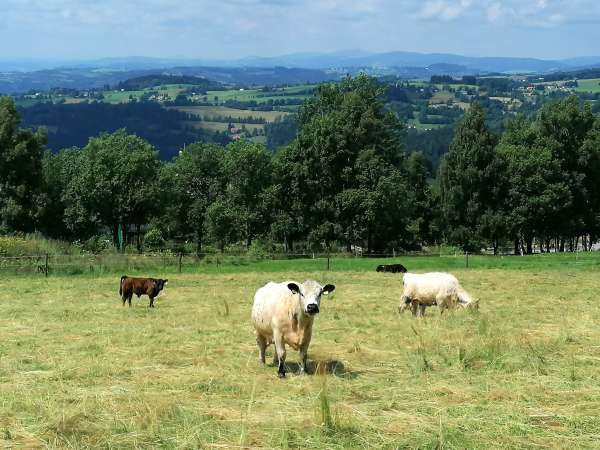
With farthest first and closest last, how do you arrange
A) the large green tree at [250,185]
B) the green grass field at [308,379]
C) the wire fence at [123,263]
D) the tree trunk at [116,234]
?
the large green tree at [250,185]
the tree trunk at [116,234]
the wire fence at [123,263]
the green grass field at [308,379]

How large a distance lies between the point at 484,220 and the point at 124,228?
3434 centimetres

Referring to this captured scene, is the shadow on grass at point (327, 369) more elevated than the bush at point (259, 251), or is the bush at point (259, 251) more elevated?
the shadow on grass at point (327, 369)

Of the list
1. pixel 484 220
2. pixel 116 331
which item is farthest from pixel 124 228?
pixel 116 331

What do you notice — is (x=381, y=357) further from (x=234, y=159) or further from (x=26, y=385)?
(x=234, y=159)

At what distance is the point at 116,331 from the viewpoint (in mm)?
18656

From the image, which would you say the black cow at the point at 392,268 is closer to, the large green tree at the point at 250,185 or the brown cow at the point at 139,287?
the brown cow at the point at 139,287

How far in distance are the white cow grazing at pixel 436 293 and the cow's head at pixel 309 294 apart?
8372mm

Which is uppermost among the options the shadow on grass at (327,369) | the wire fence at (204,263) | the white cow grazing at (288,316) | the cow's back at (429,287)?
the white cow grazing at (288,316)

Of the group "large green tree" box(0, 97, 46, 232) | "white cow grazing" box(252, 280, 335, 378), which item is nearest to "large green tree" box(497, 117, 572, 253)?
"large green tree" box(0, 97, 46, 232)

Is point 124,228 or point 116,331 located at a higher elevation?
point 116,331

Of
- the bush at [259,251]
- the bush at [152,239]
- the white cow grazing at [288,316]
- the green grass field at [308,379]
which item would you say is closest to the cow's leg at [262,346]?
the white cow grazing at [288,316]

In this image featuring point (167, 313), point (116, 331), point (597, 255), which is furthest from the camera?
point (597, 255)

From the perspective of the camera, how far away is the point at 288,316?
13906 mm

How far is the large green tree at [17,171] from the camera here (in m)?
56.2
